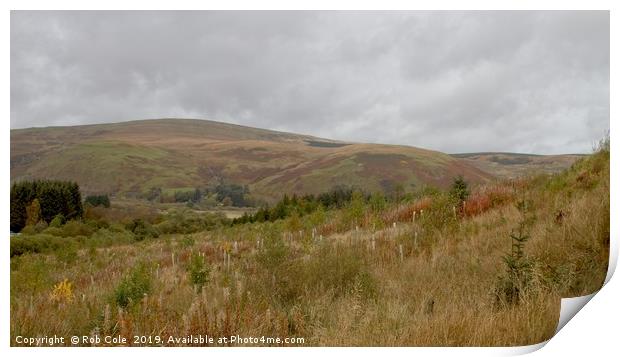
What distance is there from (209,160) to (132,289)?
1.45m

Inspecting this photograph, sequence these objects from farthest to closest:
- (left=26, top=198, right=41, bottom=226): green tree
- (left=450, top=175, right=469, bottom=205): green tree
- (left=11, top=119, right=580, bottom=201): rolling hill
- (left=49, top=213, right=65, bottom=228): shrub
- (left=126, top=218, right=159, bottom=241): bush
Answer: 1. (left=450, top=175, right=469, bottom=205): green tree
2. (left=126, top=218, right=159, bottom=241): bush
3. (left=11, top=119, right=580, bottom=201): rolling hill
4. (left=49, top=213, right=65, bottom=228): shrub
5. (left=26, top=198, right=41, bottom=226): green tree

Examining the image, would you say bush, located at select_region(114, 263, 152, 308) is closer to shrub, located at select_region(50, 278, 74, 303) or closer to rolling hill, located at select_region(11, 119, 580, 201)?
shrub, located at select_region(50, 278, 74, 303)

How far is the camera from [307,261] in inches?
179

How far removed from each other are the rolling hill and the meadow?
413 millimetres

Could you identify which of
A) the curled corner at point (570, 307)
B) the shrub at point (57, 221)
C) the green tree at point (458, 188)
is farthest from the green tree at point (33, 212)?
the green tree at point (458, 188)

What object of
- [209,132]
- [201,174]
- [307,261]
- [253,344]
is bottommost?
[253,344]

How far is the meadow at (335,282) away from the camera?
3297mm

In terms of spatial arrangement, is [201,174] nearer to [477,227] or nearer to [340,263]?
[340,263]

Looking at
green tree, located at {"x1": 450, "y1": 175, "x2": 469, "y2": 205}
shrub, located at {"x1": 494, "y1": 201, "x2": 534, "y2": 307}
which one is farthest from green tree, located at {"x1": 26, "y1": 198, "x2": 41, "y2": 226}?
green tree, located at {"x1": 450, "y1": 175, "x2": 469, "y2": 205}

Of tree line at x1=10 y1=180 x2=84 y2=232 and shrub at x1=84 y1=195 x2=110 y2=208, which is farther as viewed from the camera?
shrub at x1=84 y1=195 x2=110 y2=208

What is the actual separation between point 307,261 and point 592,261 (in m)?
2.55

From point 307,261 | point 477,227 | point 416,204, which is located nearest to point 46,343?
point 307,261

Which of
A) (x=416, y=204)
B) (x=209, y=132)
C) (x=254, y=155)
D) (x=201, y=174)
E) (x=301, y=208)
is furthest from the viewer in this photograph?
(x=416, y=204)

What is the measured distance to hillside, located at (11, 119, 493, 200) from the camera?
3727mm
